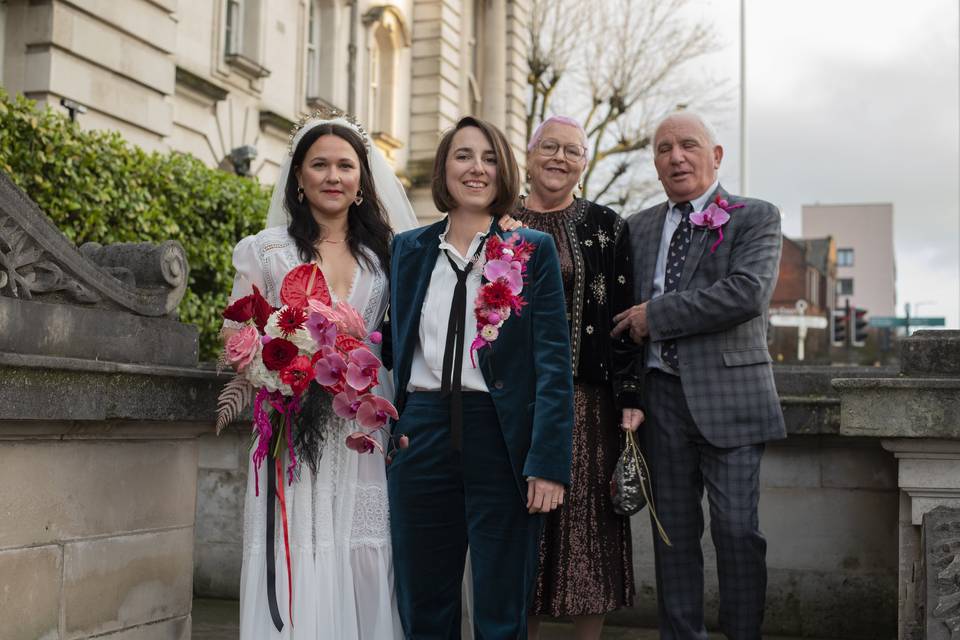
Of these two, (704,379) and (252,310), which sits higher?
(252,310)

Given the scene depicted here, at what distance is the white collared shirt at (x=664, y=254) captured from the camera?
428cm

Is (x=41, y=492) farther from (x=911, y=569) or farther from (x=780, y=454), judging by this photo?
(x=780, y=454)

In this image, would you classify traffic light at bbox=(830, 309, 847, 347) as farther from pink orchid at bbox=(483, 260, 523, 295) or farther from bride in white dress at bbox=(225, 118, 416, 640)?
pink orchid at bbox=(483, 260, 523, 295)

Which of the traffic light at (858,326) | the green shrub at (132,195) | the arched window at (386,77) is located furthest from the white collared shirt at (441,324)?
the traffic light at (858,326)

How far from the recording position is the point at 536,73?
110 ft

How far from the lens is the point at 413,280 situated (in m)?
3.78

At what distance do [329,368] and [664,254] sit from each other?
1.62 metres

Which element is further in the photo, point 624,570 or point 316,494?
point 624,570

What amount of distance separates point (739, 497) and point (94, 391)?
238 centimetres

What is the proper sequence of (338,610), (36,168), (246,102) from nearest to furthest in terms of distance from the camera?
1. (338,610)
2. (36,168)
3. (246,102)

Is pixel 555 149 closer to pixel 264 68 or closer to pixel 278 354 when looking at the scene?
pixel 278 354

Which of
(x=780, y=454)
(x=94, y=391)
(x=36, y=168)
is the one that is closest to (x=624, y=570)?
(x=780, y=454)

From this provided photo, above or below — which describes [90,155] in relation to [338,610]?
above

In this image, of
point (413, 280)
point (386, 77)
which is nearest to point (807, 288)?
point (386, 77)
